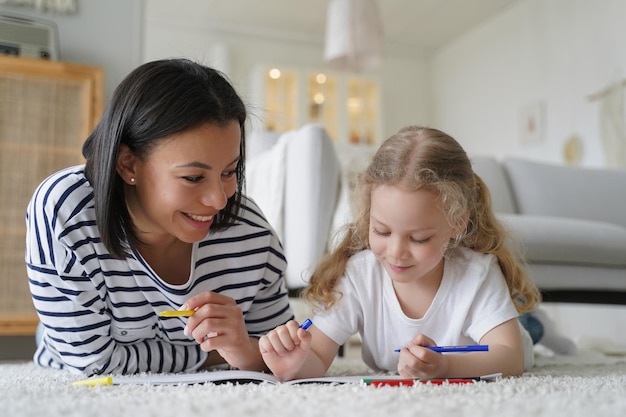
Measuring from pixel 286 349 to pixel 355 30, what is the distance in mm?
2604

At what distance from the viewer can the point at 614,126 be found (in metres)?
3.84

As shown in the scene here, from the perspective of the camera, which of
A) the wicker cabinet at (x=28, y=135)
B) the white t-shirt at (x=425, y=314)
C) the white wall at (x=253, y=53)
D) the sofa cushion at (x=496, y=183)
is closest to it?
the white t-shirt at (x=425, y=314)

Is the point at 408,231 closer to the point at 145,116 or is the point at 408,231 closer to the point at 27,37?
the point at 145,116

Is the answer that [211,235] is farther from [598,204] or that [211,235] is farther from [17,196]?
[598,204]

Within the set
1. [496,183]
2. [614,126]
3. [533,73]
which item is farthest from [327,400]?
[533,73]

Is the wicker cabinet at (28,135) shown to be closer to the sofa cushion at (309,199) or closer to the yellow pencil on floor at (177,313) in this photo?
the sofa cushion at (309,199)

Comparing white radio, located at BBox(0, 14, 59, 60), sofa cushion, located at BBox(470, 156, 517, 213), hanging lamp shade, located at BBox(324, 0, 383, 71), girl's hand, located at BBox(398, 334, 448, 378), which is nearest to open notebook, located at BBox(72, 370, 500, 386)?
girl's hand, located at BBox(398, 334, 448, 378)

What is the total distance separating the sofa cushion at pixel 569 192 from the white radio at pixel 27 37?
6.75 ft

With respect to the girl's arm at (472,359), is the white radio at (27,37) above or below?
above

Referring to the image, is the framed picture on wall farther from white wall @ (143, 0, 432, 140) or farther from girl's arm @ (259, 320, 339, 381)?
girl's arm @ (259, 320, 339, 381)

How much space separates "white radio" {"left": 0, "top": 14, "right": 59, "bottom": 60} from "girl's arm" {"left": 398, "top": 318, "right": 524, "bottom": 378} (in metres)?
1.96

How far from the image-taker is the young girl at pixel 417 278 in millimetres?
1090

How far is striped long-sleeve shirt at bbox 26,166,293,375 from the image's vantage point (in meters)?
1.11

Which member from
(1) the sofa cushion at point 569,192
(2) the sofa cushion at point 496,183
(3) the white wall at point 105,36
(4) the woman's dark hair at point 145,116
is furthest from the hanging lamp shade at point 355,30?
(4) the woman's dark hair at point 145,116
